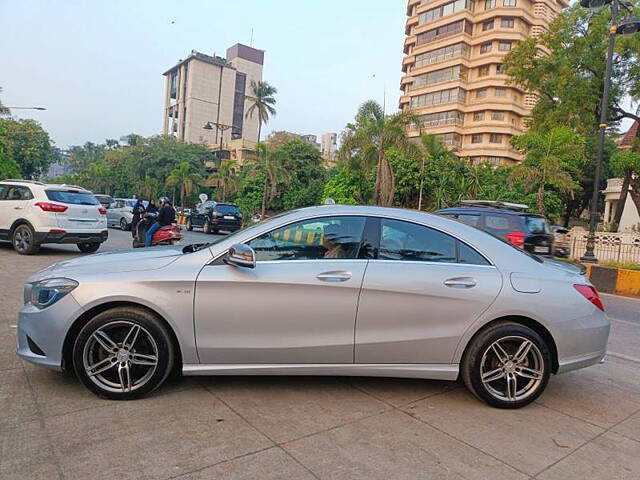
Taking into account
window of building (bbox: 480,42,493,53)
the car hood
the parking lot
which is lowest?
the parking lot

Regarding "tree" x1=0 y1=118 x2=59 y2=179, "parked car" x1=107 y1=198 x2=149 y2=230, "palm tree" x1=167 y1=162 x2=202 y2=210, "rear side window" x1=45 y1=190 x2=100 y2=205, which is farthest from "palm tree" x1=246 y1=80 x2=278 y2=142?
"rear side window" x1=45 y1=190 x2=100 y2=205

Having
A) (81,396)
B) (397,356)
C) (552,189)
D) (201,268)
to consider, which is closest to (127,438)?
(81,396)

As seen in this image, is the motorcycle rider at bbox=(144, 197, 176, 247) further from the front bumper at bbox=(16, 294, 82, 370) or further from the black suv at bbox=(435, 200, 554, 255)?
the front bumper at bbox=(16, 294, 82, 370)

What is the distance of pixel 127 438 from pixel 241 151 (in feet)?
216

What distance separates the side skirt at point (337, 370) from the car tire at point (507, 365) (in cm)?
17

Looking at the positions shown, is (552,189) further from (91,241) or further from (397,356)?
(397,356)

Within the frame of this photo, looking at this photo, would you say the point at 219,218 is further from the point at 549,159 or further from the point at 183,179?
the point at 183,179

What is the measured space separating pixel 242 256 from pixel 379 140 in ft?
66.5

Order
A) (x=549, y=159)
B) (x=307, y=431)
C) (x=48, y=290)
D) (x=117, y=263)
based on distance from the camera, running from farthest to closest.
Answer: (x=549, y=159) < (x=117, y=263) < (x=48, y=290) < (x=307, y=431)

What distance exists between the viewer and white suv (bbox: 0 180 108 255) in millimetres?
9680

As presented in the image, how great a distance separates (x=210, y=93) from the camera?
98688 millimetres

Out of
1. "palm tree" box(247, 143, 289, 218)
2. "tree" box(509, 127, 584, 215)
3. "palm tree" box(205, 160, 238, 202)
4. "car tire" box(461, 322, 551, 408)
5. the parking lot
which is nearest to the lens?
the parking lot

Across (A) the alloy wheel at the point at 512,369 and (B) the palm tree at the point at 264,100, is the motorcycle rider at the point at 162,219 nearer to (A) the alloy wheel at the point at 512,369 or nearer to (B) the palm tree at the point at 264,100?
(A) the alloy wheel at the point at 512,369

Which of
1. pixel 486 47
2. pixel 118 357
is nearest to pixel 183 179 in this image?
pixel 486 47
